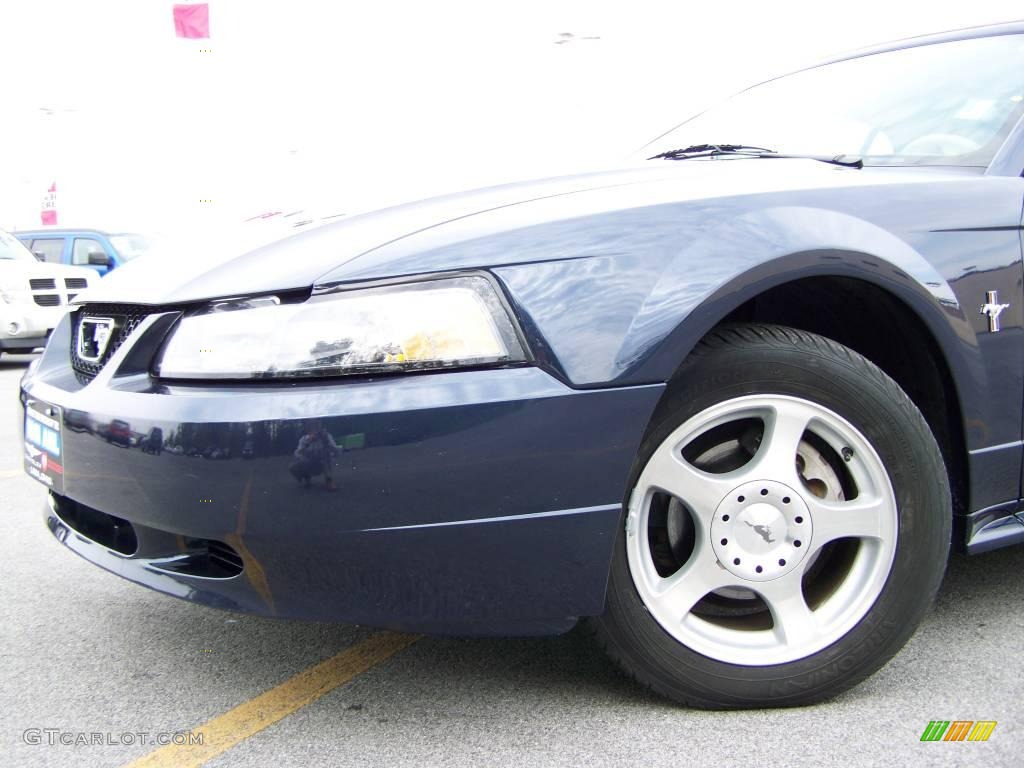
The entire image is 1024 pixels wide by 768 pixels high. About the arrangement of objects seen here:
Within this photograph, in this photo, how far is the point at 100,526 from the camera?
2086mm

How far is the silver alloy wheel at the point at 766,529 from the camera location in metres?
1.88

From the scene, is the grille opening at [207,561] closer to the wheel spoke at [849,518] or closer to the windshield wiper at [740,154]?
the wheel spoke at [849,518]

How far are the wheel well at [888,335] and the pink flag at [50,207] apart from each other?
22.9 metres

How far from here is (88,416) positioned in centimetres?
185

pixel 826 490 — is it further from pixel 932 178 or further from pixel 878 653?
pixel 932 178

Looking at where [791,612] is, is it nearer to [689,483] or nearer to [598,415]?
[689,483]

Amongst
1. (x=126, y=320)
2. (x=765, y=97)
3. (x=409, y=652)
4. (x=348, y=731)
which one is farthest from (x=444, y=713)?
(x=765, y=97)

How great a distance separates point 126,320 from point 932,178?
1.84 meters

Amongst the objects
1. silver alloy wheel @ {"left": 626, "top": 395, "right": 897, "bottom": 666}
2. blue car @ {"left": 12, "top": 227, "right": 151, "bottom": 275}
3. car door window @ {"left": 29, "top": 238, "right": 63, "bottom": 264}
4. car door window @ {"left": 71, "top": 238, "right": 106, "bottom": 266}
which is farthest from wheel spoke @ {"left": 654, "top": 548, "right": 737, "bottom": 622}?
car door window @ {"left": 29, "top": 238, "right": 63, "bottom": 264}

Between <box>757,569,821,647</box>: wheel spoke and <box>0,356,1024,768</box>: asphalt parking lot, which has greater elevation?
<box>757,569,821,647</box>: wheel spoke

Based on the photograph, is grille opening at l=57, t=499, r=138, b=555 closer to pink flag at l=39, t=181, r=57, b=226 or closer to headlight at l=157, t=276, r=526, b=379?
headlight at l=157, t=276, r=526, b=379

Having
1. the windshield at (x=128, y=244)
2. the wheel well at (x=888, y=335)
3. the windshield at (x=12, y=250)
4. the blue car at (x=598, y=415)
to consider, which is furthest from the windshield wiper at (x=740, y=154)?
the windshield at (x=128, y=244)

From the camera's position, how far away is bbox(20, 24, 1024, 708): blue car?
5.46ft

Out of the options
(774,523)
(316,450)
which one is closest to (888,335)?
(774,523)
